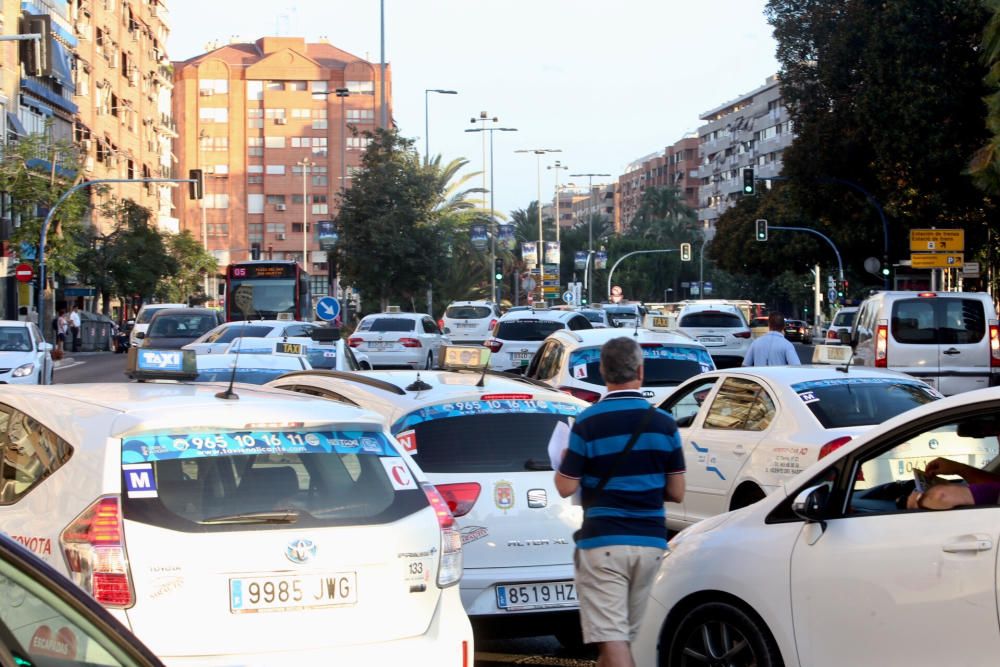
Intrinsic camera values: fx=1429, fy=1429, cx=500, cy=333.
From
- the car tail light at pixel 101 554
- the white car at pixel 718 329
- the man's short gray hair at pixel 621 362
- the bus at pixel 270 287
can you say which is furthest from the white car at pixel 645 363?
the bus at pixel 270 287

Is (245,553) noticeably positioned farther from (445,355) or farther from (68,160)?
(68,160)

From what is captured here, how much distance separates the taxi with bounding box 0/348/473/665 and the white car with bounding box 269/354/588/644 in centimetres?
142

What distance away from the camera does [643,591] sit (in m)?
5.66

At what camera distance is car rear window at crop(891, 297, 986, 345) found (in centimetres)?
2169

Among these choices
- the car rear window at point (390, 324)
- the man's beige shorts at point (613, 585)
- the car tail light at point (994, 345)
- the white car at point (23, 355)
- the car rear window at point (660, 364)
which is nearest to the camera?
the man's beige shorts at point (613, 585)

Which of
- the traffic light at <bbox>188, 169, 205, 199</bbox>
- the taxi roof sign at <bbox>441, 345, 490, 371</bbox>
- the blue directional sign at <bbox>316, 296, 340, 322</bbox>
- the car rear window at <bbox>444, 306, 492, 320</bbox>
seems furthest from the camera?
the traffic light at <bbox>188, 169, 205, 199</bbox>

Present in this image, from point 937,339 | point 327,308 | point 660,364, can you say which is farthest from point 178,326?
point 660,364

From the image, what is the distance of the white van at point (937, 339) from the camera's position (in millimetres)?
21656

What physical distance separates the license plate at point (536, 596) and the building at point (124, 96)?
58.2 metres

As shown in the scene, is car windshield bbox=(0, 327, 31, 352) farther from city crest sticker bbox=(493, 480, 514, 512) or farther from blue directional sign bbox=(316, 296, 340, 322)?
city crest sticker bbox=(493, 480, 514, 512)

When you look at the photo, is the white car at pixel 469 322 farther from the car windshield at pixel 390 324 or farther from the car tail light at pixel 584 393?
the car tail light at pixel 584 393

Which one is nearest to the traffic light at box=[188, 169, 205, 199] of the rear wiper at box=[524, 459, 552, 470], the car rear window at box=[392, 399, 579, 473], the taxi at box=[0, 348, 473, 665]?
the car rear window at box=[392, 399, 579, 473]

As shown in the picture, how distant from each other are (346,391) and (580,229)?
12712cm

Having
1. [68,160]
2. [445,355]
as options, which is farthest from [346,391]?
[68,160]
